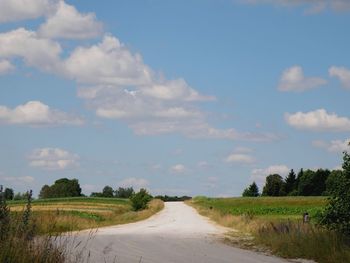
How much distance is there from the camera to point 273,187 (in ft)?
517

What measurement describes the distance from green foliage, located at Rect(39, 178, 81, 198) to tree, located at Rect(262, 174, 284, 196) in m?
53.1

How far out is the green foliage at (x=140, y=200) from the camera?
67375mm

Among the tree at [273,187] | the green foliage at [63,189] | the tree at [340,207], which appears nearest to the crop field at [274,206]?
the tree at [340,207]

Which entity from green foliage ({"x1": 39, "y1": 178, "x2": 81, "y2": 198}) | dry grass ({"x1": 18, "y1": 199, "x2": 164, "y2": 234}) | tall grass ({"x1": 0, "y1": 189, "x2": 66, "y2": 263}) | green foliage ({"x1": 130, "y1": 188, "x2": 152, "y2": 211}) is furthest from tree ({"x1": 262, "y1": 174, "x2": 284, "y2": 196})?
tall grass ({"x1": 0, "y1": 189, "x2": 66, "y2": 263})

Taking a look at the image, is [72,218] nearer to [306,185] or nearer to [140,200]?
[140,200]

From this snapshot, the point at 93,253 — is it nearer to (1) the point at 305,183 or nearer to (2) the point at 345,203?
(2) the point at 345,203

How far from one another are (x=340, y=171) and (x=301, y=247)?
9.26 feet

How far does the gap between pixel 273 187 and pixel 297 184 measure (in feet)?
22.1

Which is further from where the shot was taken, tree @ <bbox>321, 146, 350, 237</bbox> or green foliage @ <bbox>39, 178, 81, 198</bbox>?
green foliage @ <bbox>39, 178, 81, 198</bbox>

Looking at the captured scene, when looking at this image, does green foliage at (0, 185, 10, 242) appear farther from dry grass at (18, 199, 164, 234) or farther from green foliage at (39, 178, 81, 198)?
green foliage at (39, 178, 81, 198)

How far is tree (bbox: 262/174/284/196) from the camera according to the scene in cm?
15750

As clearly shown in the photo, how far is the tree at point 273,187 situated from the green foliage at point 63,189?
174ft

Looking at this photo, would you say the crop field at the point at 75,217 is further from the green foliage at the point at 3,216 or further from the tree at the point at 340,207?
the tree at the point at 340,207

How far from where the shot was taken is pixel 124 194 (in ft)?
605
